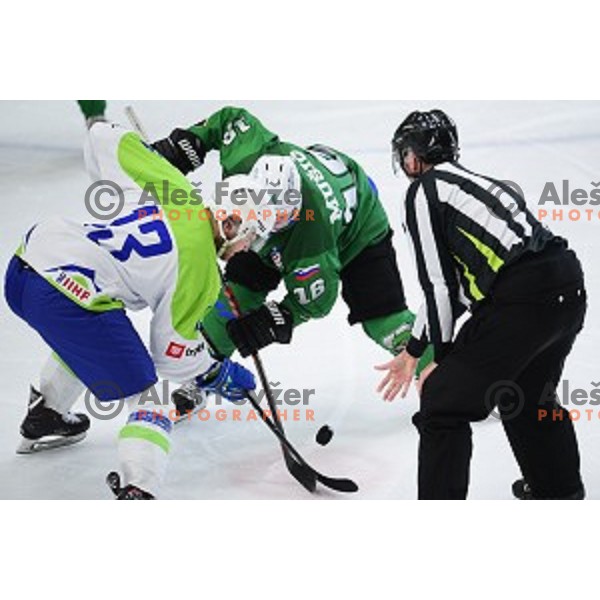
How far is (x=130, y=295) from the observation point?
310cm

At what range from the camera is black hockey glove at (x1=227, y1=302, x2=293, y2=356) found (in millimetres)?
3422

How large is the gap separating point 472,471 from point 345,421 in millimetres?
433

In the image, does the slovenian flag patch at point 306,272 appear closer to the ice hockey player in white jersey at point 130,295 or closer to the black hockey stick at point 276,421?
the black hockey stick at point 276,421

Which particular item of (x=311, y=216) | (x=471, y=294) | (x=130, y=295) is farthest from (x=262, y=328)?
(x=471, y=294)

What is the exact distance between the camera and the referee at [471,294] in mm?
2828

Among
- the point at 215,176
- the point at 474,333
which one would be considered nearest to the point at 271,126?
the point at 215,176

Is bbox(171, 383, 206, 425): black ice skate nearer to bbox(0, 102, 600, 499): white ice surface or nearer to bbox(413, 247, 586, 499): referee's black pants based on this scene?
bbox(0, 102, 600, 499): white ice surface

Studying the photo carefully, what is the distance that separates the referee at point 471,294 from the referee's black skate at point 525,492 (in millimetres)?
327

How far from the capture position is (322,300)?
342cm

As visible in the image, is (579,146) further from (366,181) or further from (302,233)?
(302,233)

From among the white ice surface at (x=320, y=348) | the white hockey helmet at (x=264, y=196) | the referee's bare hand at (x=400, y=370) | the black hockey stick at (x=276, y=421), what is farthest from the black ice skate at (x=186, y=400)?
the referee's bare hand at (x=400, y=370)

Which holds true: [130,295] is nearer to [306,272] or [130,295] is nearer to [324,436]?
[306,272]

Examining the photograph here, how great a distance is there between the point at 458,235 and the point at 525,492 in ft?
2.32

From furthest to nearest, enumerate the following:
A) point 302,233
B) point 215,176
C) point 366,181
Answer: point 215,176
point 366,181
point 302,233
